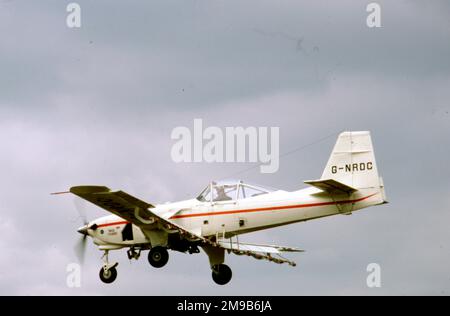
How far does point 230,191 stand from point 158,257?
329cm

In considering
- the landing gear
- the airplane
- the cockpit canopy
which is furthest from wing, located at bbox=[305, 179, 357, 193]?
the landing gear

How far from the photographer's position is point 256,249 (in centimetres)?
3506

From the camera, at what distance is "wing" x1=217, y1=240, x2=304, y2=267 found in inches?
1326

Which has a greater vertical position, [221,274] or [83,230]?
[83,230]

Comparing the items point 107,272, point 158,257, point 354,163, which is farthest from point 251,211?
point 107,272

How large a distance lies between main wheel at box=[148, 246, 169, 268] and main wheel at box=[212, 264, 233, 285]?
1.91m

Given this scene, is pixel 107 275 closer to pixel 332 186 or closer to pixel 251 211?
pixel 251 211

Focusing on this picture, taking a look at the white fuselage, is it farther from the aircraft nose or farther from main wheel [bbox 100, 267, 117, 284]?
the aircraft nose

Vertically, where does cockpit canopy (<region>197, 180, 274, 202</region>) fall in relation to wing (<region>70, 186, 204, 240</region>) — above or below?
above

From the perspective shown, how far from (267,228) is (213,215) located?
1902mm

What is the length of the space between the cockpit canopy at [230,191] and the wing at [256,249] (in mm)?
1549
